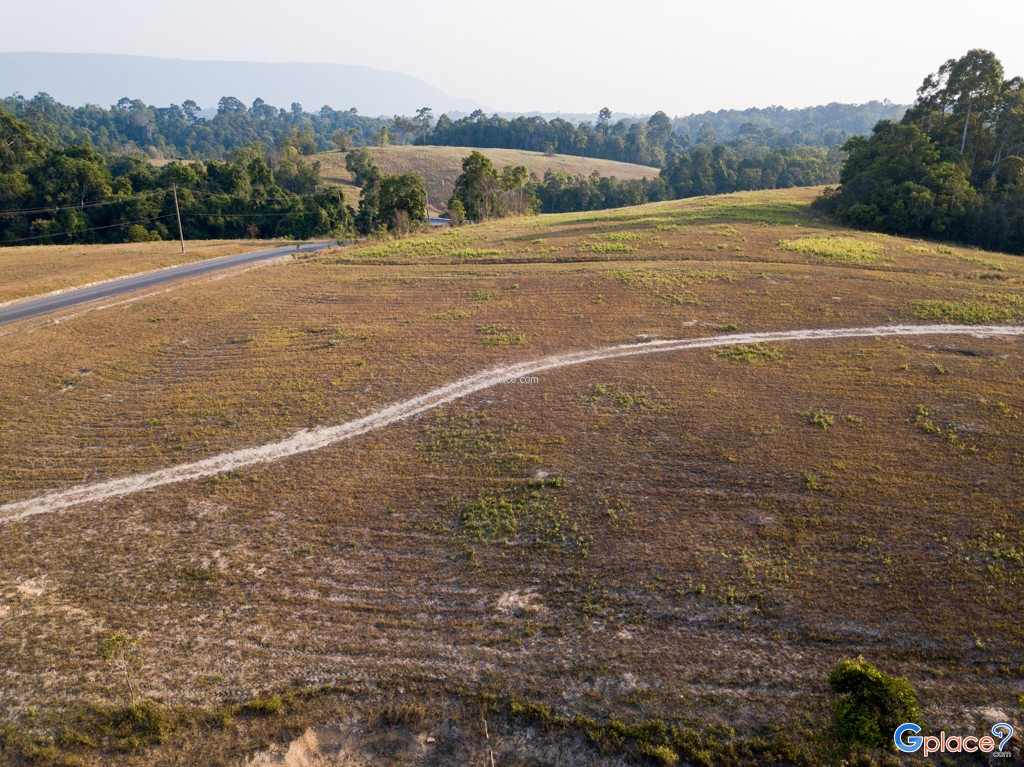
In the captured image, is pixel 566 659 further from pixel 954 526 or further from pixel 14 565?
pixel 14 565

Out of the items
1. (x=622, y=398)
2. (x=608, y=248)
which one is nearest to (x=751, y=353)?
(x=622, y=398)

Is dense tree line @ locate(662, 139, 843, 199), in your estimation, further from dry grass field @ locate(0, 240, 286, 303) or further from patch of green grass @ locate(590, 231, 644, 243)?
dry grass field @ locate(0, 240, 286, 303)

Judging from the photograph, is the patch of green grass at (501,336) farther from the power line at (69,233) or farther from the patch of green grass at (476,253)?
the power line at (69,233)

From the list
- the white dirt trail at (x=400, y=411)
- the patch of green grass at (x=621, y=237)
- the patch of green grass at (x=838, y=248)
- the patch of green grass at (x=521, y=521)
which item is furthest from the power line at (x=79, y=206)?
the patch of green grass at (x=521, y=521)

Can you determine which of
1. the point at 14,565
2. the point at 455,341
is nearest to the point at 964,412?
the point at 455,341

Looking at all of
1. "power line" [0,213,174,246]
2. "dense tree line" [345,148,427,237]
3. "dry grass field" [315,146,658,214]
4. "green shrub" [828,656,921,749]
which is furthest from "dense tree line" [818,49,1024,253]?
"dry grass field" [315,146,658,214]

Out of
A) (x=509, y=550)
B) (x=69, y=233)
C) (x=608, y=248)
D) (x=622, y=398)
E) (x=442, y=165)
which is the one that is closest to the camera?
(x=509, y=550)

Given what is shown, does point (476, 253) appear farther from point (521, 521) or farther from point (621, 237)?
point (521, 521)
